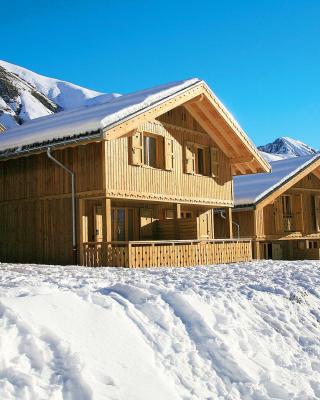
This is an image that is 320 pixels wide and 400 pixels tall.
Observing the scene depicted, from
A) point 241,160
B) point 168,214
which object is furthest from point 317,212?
point 168,214

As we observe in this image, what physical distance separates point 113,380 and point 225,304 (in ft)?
10.6

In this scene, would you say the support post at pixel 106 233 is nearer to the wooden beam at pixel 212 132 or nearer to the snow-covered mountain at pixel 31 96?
the wooden beam at pixel 212 132

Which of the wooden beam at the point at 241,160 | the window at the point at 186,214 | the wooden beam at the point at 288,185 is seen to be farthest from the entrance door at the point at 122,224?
the wooden beam at the point at 288,185

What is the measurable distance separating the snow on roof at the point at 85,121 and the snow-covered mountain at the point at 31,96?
2052 inches

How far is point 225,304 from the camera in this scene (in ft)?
28.3

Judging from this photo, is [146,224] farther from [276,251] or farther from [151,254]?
[276,251]

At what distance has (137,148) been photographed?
18266 mm

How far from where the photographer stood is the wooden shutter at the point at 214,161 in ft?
73.7

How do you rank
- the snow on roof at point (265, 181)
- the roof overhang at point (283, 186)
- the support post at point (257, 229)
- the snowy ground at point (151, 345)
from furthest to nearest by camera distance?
1. the support post at point (257, 229)
2. the snow on roof at point (265, 181)
3. the roof overhang at point (283, 186)
4. the snowy ground at point (151, 345)

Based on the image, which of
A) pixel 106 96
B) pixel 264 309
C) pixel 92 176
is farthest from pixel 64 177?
pixel 106 96

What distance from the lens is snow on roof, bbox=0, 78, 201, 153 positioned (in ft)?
53.7

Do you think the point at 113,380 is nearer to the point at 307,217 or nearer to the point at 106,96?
the point at 307,217

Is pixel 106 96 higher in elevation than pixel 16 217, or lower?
higher

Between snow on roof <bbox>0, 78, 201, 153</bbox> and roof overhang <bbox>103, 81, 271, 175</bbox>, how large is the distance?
0.23m
